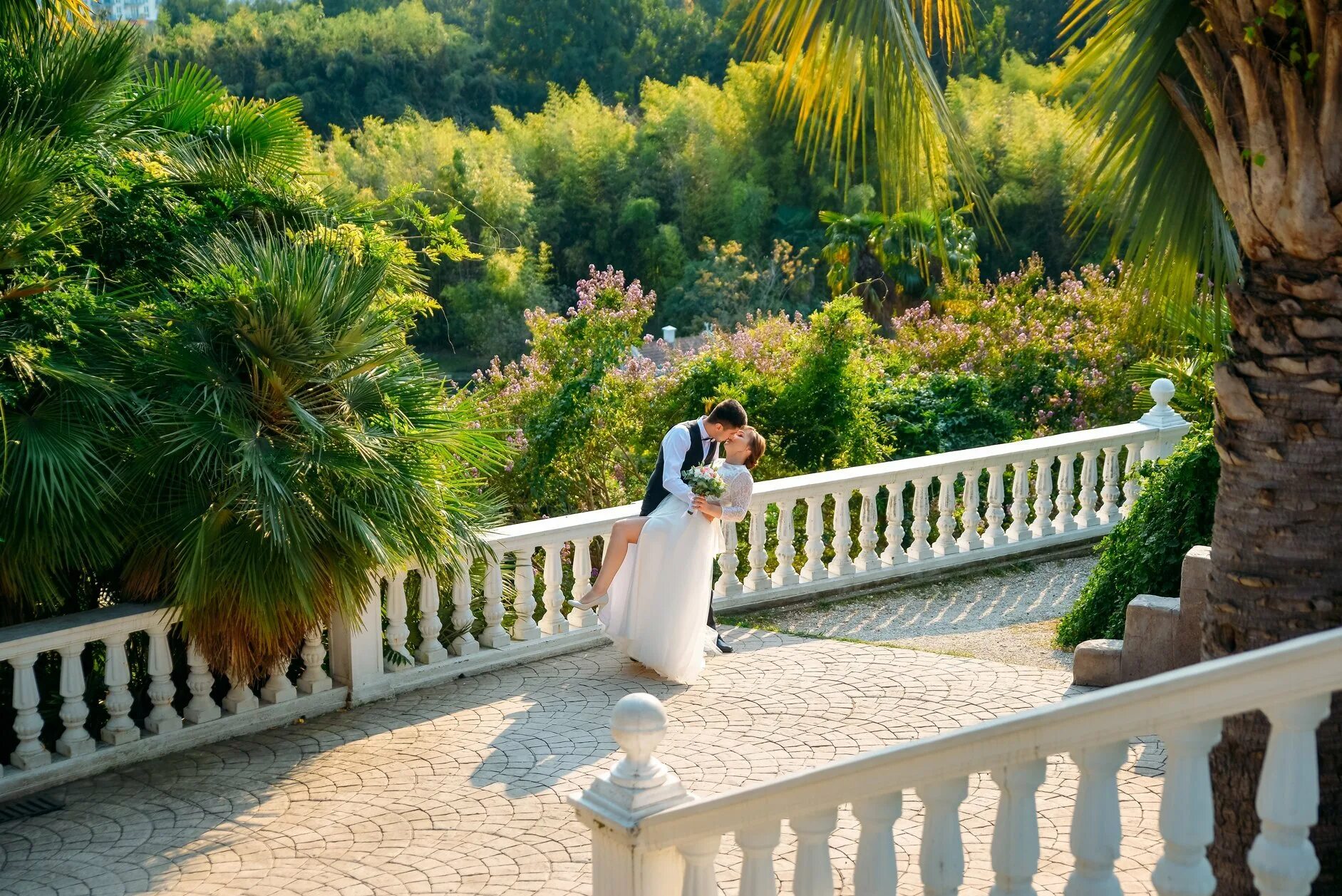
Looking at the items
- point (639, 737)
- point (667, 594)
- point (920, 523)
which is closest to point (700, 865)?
point (639, 737)

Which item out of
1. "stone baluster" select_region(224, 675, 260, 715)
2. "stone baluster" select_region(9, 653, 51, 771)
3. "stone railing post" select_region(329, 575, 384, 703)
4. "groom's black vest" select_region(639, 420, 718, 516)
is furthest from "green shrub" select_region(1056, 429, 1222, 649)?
"stone baluster" select_region(9, 653, 51, 771)

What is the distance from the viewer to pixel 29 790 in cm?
566

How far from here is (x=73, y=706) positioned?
579 cm

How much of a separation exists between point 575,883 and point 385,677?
2.33 metres

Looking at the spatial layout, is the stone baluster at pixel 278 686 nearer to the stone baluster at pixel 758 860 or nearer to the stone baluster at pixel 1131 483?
the stone baluster at pixel 758 860

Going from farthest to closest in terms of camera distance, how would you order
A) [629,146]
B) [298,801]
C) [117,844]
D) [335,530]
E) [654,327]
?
[629,146] < [654,327] < [335,530] < [298,801] < [117,844]

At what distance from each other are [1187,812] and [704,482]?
4.59m

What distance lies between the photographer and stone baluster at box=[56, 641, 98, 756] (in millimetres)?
5758

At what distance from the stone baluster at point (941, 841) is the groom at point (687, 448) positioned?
4201 millimetres

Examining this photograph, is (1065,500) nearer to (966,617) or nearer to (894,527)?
(894,527)

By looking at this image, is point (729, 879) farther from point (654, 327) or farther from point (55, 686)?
point (654, 327)

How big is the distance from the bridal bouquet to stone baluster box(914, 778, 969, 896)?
164 inches

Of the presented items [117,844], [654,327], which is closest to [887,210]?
[117,844]

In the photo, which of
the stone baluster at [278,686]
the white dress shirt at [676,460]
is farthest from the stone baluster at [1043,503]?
the stone baluster at [278,686]
